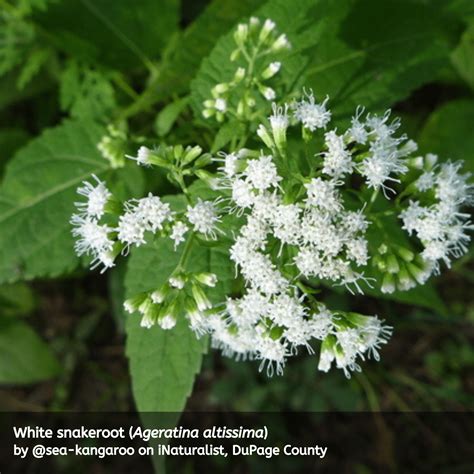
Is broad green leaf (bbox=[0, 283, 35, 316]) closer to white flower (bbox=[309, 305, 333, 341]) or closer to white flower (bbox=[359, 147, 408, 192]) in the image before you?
white flower (bbox=[309, 305, 333, 341])

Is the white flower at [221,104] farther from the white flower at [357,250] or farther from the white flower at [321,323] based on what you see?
the white flower at [321,323]

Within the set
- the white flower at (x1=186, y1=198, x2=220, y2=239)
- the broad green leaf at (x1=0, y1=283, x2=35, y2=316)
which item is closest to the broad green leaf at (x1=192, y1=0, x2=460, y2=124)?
the white flower at (x1=186, y1=198, x2=220, y2=239)

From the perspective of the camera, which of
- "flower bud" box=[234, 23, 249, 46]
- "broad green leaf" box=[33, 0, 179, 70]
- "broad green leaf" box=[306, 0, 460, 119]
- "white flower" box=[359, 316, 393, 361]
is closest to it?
"white flower" box=[359, 316, 393, 361]

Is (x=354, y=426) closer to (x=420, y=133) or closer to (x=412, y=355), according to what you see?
(x=412, y=355)

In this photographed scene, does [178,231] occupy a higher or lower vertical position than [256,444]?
higher

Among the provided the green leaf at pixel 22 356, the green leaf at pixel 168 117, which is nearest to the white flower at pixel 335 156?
the green leaf at pixel 168 117

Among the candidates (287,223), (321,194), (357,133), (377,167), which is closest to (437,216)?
(377,167)

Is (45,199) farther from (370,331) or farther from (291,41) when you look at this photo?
(370,331)
